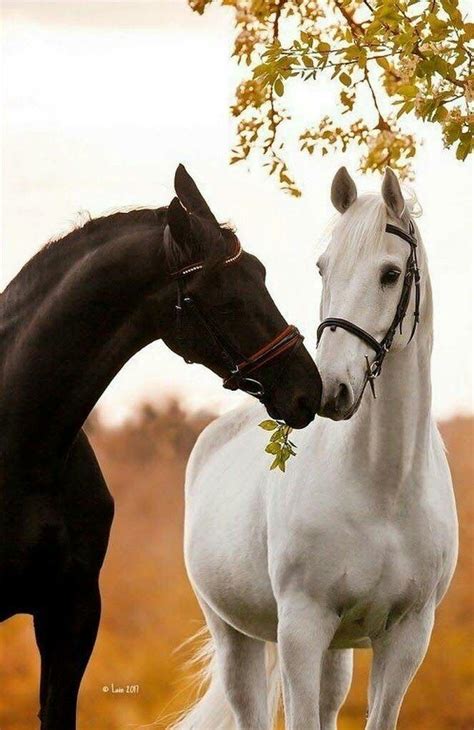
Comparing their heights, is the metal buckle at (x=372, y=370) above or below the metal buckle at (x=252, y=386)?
above

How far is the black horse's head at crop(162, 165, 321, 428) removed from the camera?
10.3 ft

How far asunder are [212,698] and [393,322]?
197 centimetres

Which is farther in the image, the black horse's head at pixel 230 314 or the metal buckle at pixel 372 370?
the metal buckle at pixel 372 370

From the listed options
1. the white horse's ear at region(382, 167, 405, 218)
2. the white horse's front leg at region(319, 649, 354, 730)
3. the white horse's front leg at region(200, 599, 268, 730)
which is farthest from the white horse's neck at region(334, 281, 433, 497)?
the white horse's front leg at region(200, 599, 268, 730)

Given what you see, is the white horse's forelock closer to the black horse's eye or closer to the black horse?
the black horse's eye

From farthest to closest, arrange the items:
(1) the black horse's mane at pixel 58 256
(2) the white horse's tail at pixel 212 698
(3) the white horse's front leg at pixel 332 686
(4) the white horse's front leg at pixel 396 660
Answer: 1. (2) the white horse's tail at pixel 212 698
2. (3) the white horse's front leg at pixel 332 686
3. (4) the white horse's front leg at pixel 396 660
4. (1) the black horse's mane at pixel 58 256

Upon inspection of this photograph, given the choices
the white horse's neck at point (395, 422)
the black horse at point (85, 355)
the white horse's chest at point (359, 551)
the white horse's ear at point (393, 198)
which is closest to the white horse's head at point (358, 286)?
→ the white horse's ear at point (393, 198)

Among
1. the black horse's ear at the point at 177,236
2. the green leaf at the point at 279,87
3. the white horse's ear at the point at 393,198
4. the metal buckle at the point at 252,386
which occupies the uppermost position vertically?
the green leaf at the point at 279,87

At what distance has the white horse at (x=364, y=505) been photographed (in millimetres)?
3533

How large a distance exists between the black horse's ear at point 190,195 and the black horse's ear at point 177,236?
0.04m

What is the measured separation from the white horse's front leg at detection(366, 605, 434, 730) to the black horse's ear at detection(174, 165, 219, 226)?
55.5 inches

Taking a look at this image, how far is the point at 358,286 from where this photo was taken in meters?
3.49

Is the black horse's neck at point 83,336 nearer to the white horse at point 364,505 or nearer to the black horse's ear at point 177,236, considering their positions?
the black horse's ear at point 177,236

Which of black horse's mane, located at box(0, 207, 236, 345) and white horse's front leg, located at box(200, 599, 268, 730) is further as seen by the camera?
white horse's front leg, located at box(200, 599, 268, 730)
